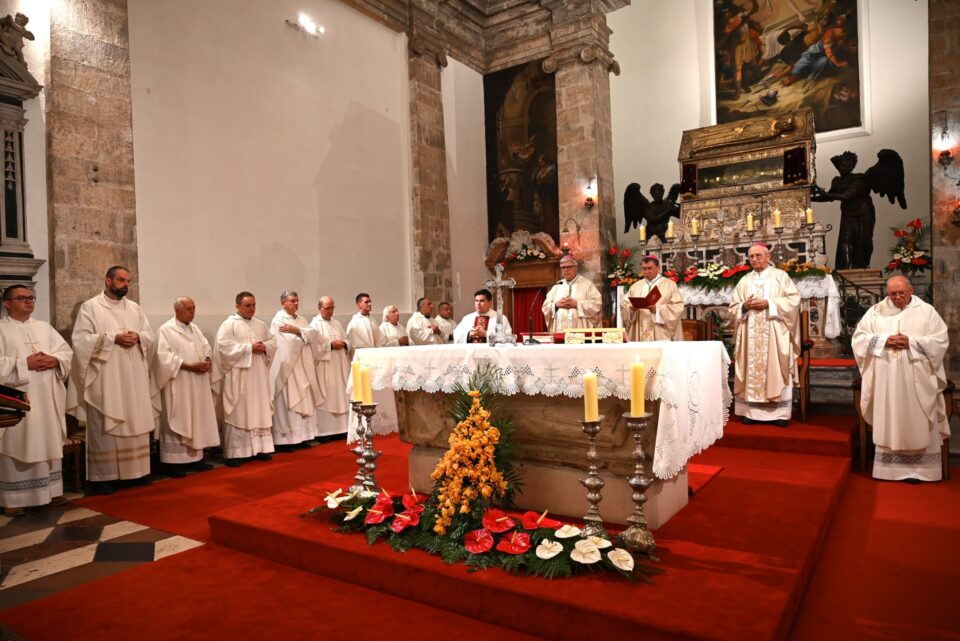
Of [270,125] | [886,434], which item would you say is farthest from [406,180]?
[886,434]

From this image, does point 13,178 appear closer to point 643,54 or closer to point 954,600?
point 954,600

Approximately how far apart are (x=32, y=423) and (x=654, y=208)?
1126cm

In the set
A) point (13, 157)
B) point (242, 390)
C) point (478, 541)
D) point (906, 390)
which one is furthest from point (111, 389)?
point (906, 390)

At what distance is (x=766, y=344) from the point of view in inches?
265

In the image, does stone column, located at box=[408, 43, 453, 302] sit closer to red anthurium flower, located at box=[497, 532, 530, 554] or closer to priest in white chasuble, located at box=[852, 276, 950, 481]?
priest in white chasuble, located at box=[852, 276, 950, 481]

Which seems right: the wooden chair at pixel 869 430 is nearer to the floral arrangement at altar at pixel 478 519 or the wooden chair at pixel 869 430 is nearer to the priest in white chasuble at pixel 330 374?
the floral arrangement at altar at pixel 478 519

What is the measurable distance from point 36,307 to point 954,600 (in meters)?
7.61

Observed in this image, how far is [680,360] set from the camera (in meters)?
3.64

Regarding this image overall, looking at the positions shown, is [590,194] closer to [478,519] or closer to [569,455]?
[569,455]

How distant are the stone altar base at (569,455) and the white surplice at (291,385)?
3.72 meters

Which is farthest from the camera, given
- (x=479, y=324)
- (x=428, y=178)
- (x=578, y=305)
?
(x=428, y=178)

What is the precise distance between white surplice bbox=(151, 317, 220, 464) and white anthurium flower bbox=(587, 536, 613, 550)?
4860 millimetres

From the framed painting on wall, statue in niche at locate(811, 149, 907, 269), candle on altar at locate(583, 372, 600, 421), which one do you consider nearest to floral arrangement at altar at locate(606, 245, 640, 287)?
Result: statue in niche at locate(811, 149, 907, 269)

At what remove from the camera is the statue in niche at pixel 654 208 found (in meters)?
13.1
